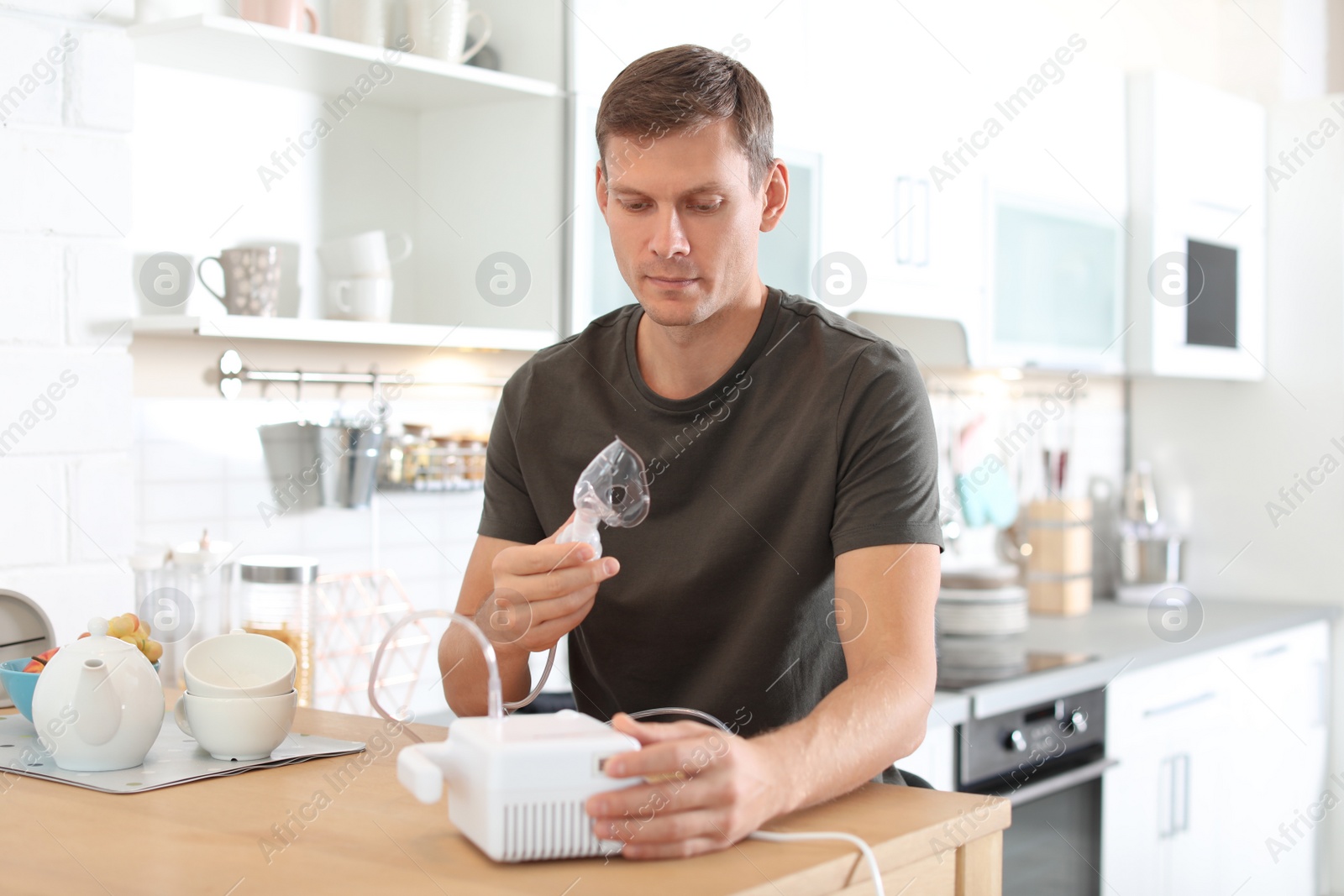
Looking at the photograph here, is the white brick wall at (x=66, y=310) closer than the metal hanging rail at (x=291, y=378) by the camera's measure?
Yes

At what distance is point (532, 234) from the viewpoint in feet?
7.72

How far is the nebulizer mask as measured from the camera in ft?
3.84

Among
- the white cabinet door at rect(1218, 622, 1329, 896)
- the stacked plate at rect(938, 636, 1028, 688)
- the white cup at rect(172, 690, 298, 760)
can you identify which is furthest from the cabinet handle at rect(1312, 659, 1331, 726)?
the white cup at rect(172, 690, 298, 760)

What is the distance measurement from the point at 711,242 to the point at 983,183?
1.93m

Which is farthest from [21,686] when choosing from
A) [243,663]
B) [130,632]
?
[243,663]

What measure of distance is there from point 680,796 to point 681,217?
0.64m

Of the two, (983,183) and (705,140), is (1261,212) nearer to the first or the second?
(983,183)

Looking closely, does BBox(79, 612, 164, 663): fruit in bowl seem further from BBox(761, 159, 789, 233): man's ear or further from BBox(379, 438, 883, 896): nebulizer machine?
BBox(761, 159, 789, 233): man's ear

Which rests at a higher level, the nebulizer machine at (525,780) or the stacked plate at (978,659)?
the nebulizer machine at (525,780)

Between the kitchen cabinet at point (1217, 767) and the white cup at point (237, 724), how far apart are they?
6.79 feet

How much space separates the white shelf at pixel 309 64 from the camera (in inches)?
75.7

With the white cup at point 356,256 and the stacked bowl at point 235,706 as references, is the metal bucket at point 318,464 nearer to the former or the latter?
the white cup at point 356,256

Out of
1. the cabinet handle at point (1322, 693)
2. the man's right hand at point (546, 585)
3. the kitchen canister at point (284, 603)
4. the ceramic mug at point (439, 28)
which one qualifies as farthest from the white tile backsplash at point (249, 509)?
the cabinet handle at point (1322, 693)

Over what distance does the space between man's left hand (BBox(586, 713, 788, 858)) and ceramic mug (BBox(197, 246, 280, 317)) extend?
1344mm
